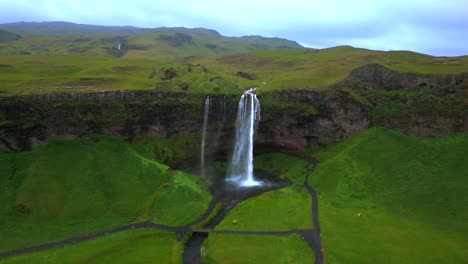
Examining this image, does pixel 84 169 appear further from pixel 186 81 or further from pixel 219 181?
pixel 186 81

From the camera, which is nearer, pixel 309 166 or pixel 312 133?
pixel 309 166

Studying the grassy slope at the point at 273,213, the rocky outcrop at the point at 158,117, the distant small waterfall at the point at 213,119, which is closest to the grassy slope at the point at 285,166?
the rocky outcrop at the point at 158,117

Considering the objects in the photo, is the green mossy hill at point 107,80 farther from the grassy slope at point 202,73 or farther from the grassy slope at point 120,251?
the grassy slope at point 120,251

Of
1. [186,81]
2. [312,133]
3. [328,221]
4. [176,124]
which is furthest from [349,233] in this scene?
[186,81]

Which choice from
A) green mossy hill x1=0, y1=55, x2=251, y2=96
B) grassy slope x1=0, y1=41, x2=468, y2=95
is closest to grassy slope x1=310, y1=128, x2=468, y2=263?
grassy slope x1=0, y1=41, x2=468, y2=95

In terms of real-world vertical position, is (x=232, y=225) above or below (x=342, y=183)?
below
